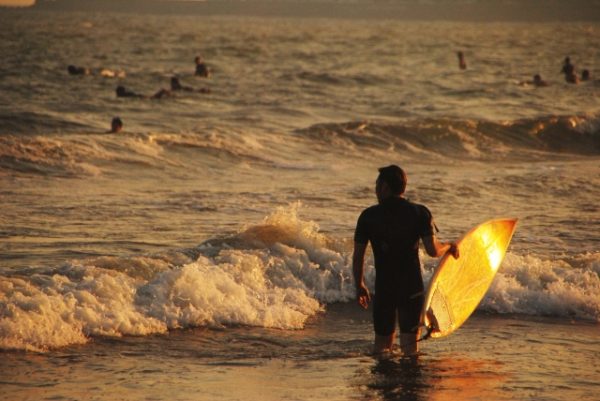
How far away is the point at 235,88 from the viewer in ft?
114

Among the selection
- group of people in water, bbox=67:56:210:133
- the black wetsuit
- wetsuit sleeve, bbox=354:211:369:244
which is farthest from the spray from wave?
group of people in water, bbox=67:56:210:133

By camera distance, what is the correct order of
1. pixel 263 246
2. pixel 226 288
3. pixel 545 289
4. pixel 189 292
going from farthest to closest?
pixel 263 246 < pixel 545 289 < pixel 226 288 < pixel 189 292

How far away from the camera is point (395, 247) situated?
6758 millimetres

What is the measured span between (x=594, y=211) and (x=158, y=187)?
566 cm

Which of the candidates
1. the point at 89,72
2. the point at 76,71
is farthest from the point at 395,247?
the point at 89,72

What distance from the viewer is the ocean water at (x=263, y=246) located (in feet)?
23.4

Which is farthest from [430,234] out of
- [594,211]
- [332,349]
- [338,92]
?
[338,92]

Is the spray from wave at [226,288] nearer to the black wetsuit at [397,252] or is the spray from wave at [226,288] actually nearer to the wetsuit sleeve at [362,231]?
the black wetsuit at [397,252]

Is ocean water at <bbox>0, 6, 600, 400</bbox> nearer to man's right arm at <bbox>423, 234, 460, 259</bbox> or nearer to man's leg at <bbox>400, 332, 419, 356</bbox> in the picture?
man's leg at <bbox>400, 332, 419, 356</bbox>

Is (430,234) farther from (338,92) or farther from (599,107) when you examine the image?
(338,92)

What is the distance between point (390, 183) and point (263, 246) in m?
4.03

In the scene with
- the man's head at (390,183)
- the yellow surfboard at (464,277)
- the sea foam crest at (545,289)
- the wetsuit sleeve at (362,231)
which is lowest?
the sea foam crest at (545,289)

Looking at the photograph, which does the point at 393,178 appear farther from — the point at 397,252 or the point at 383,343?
the point at 383,343

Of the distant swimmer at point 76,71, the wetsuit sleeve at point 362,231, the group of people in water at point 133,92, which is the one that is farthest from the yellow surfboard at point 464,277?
the distant swimmer at point 76,71
